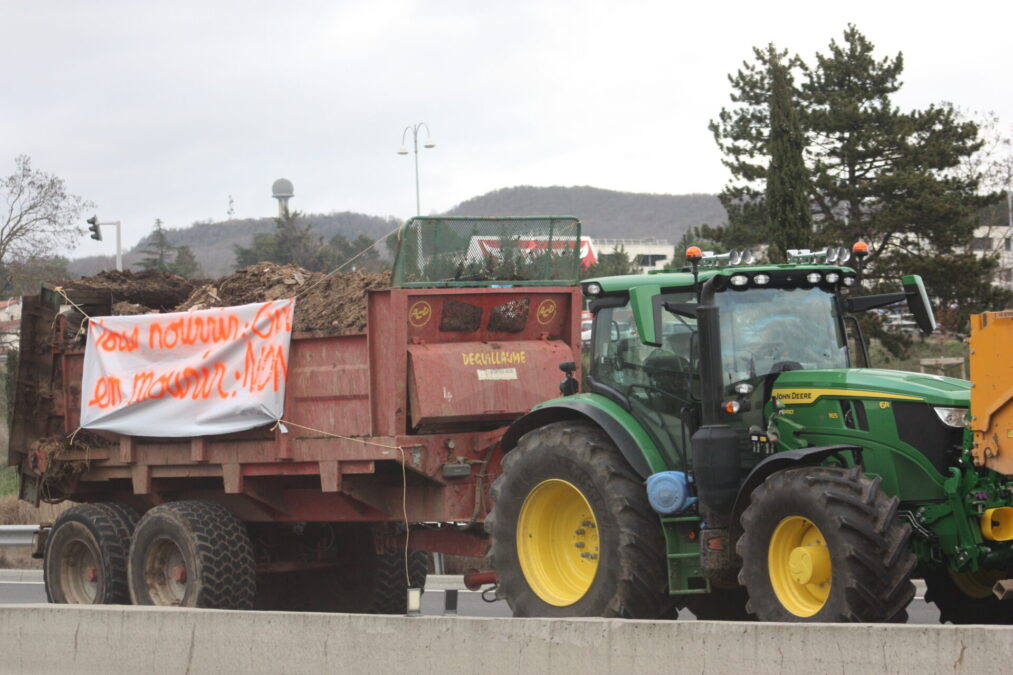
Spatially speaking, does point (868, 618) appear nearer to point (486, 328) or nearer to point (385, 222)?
point (486, 328)

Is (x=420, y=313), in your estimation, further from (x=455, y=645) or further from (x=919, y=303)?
(x=455, y=645)

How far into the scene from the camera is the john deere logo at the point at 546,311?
10.6 meters

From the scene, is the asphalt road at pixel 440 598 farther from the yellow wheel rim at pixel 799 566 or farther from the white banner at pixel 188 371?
the yellow wheel rim at pixel 799 566

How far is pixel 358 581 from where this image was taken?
11844 mm

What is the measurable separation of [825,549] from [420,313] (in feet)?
12.8

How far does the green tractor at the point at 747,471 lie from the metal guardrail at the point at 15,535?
9.55 metres

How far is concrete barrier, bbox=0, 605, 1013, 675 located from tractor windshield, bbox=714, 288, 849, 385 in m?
2.49

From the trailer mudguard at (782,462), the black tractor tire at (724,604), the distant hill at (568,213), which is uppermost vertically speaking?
the distant hill at (568,213)

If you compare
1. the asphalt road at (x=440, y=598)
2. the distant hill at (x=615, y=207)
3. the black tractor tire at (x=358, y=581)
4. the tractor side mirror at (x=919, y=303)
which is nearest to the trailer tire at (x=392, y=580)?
the black tractor tire at (x=358, y=581)

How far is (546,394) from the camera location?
1037 centimetres

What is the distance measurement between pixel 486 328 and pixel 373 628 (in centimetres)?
409

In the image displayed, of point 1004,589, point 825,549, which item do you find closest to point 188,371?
Result: point 825,549

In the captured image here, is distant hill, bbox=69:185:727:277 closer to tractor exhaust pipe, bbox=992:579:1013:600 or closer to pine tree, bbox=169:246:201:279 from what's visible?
pine tree, bbox=169:246:201:279

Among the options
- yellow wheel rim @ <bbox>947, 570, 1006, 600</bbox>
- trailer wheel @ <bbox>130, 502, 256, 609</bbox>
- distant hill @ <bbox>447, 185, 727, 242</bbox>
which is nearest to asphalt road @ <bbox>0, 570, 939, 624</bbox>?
trailer wheel @ <bbox>130, 502, 256, 609</bbox>
